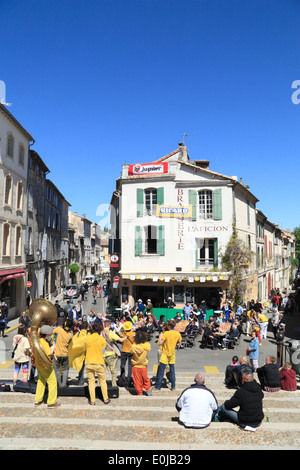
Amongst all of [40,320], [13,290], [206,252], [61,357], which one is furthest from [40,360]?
[13,290]

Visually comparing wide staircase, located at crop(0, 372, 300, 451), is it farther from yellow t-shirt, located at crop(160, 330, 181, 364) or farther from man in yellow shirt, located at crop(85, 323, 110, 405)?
yellow t-shirt, located at crop(160, 330, 181, 364)

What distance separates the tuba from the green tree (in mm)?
15718

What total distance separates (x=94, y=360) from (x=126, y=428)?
52.3 inches

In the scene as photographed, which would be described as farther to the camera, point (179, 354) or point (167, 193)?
point (167, 193)

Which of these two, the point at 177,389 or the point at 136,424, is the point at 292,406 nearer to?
the point at 177,389

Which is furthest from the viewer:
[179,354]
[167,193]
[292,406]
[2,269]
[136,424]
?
[167,193]

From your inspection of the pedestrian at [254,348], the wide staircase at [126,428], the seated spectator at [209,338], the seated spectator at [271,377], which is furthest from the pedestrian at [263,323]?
the wide staircase at [126,428]

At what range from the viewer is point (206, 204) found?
2245cm

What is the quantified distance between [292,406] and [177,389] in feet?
7.92

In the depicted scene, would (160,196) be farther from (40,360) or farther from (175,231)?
(40,360)
